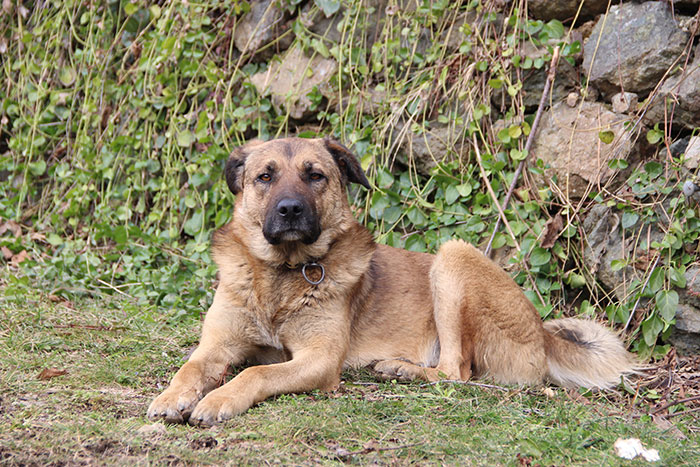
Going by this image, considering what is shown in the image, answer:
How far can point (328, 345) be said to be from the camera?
162 inches

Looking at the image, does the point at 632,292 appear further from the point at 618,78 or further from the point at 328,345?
the point at 328,345

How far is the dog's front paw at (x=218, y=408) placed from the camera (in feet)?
10.8

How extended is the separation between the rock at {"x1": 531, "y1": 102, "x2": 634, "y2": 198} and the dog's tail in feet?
4.16

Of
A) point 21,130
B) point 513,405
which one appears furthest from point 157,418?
point 21,130

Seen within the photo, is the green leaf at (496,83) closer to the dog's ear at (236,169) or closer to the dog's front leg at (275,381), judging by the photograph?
the dog's ear at (236,169)

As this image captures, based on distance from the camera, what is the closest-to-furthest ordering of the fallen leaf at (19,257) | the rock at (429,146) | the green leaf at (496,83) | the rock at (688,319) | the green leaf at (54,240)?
the rock at (688,319), the green leaf at (496,83), the rock at (429,146), the fallen leaf at (19,257), the green leaf at (54,240)

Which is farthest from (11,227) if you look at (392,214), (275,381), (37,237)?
(275,381)

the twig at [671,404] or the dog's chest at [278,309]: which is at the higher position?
the dog's chest at [278,309]

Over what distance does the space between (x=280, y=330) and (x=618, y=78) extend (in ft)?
10.8

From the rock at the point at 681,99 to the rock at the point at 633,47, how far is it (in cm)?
15

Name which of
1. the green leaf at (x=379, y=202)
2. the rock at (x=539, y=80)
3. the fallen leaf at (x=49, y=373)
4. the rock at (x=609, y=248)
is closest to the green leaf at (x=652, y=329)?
the rock at (x=609, y=248)

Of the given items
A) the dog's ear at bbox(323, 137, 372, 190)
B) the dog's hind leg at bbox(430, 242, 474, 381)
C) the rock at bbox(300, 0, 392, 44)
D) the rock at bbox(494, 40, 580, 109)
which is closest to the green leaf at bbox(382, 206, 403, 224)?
the dog's hind leg at bbox(430, 242, 474, 381)

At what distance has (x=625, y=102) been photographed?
17.7ft

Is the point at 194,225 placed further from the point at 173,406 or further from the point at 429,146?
the point at 173,406
